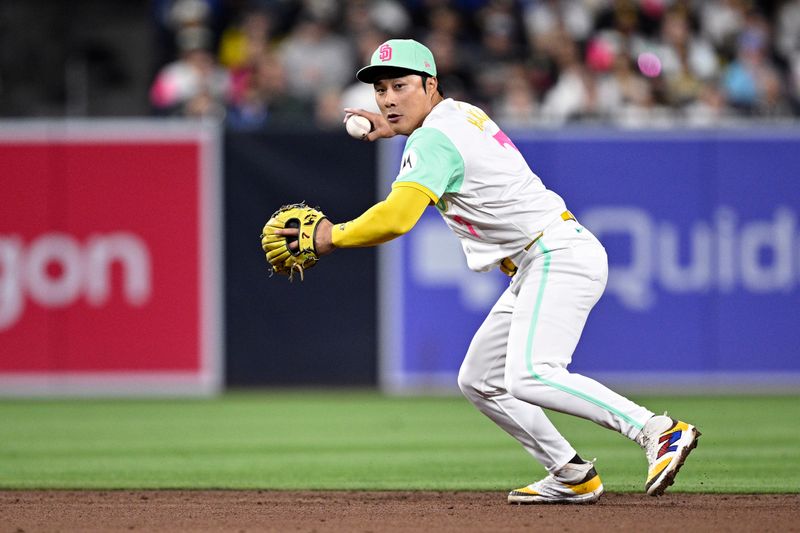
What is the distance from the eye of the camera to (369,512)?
20.5 ft

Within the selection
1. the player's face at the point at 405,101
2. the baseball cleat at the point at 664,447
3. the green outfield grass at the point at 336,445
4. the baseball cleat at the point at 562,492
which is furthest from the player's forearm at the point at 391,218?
the green outfield grass at the point at 336,445

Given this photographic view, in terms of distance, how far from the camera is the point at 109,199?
41.8ft

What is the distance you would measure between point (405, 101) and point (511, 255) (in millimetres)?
899

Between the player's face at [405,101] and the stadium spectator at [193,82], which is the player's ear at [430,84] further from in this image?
the stadium spectator at [193,82]

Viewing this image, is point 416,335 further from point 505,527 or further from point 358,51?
point 505,527

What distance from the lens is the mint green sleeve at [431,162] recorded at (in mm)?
5828

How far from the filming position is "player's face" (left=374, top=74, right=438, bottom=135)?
6254mm

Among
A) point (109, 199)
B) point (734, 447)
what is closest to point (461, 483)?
point (734, 447)

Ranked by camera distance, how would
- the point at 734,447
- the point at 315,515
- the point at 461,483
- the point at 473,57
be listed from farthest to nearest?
the point at 473,57 → the point at 734,447 → the point at 461,483 → the point at 315,515

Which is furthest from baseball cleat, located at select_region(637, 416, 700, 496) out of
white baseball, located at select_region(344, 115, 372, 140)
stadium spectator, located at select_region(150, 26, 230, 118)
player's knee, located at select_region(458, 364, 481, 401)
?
stadium spectator, located at select_region(150, 26, 230, 118)

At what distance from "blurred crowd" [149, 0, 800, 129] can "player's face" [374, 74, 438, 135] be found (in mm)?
6770

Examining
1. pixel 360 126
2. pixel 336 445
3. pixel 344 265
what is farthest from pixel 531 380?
pixel 344 265

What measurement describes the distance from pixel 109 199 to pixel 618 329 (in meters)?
5.13

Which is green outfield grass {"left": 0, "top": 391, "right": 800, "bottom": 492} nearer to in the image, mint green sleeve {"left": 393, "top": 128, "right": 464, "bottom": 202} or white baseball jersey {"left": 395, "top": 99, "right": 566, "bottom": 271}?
white baseball jersey {"left": 395, "top": 99, "right": 566, "bottom": 271}
